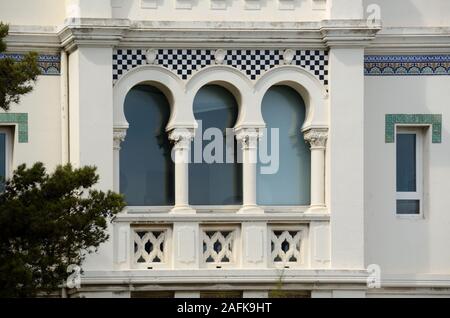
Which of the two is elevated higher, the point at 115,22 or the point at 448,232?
the point at 115,22

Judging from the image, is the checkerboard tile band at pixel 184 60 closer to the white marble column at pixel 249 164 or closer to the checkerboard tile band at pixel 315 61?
the white marble column at pixel 249 164

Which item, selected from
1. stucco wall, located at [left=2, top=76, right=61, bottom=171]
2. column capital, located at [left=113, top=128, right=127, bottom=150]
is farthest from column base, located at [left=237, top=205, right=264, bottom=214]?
stucco wall, located at [left=2, top=76, right=61, bottom=171]

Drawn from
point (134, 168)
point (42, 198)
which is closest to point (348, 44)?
point (134, 168)

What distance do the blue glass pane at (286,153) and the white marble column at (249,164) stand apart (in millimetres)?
354

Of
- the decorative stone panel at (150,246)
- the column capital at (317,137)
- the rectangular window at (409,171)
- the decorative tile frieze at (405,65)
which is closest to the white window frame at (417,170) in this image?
the rectangular window at (409,171)

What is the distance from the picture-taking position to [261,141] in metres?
36.8

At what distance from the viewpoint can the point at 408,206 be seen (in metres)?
37.7

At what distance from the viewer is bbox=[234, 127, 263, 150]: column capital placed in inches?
1436

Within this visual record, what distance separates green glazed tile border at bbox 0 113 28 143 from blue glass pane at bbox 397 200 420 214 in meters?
5.71

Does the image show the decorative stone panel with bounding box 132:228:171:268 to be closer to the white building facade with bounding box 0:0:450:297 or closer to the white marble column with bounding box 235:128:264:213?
the white building facade with bounding box 0:0:450:297

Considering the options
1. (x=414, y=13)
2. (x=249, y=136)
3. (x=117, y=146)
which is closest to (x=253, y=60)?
(x=249, y=136)

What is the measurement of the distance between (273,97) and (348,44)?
1389 millimetres
